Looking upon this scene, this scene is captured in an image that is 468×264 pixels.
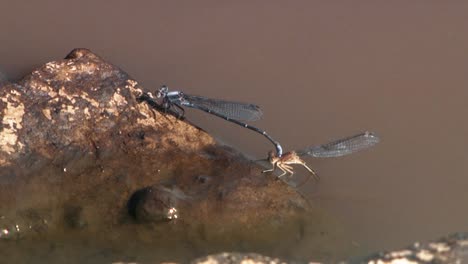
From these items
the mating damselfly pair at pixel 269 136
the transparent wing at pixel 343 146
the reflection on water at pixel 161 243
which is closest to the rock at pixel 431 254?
the reflection on water at pixel 161 243

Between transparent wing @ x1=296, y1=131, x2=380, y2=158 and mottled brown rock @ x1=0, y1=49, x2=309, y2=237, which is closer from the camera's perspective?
mottled brown rock @ x1=0, y1=49, x2=309, y2=237

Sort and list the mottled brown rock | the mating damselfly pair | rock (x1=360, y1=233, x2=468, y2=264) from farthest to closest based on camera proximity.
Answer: the mating damselfly pair → the mottled brown rock → rock (x1=360, y1=233, x2=468, y2=264)

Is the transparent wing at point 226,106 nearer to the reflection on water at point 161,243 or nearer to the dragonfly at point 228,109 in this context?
the dragonfly at point 228,109

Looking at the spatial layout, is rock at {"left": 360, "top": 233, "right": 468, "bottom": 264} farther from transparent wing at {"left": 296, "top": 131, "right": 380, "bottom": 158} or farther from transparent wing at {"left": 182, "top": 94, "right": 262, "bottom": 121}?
transparent wing at {"left": 182, "top": 94, "right": 262, "bottom": 121}

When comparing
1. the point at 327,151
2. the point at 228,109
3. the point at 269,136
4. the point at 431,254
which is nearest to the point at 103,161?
the point at 228,109

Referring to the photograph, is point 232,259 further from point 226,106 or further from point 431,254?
point 226,106

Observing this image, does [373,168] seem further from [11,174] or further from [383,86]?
[11,174]

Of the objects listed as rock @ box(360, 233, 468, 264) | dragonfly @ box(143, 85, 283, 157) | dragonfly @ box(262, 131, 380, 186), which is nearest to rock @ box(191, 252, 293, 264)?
rock @ box(360, 233, 468, 264)

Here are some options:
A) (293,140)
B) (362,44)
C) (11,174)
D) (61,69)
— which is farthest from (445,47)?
(11,174)
